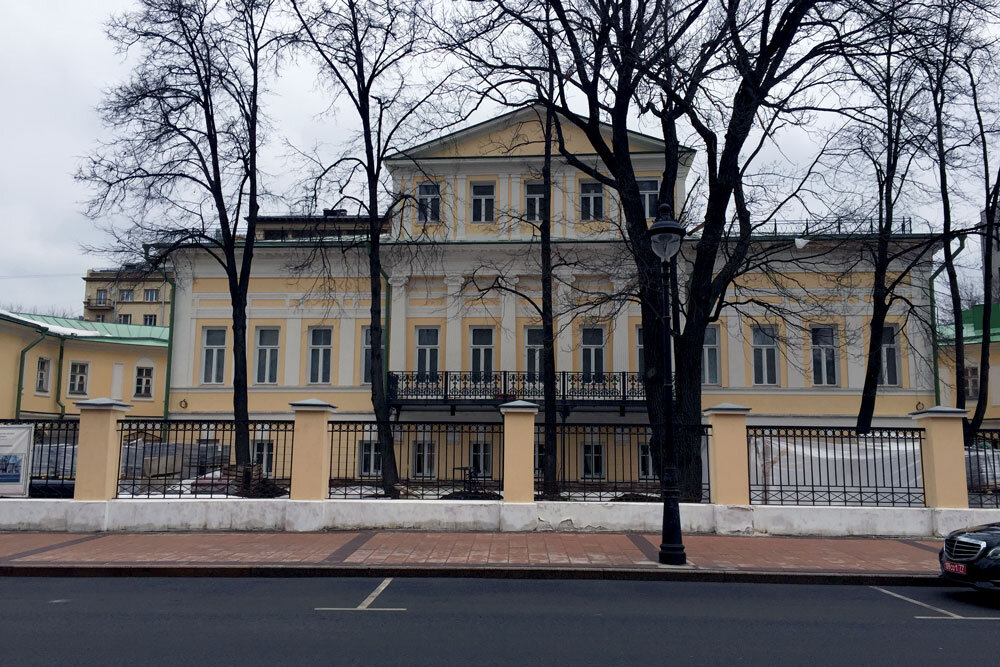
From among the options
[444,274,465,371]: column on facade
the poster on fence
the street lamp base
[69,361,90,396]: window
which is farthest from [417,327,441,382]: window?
the street lamp base

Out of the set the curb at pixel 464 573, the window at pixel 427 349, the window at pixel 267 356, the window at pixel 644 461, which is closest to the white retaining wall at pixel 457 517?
the window at pixel 644 461

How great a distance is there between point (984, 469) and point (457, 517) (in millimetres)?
10298

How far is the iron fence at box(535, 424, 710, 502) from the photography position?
564 inches

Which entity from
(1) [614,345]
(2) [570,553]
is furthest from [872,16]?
(1) [614,345]

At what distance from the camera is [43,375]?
1299 inches

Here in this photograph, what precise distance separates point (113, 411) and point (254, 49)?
461 inches

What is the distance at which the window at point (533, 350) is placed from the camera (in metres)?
27.6

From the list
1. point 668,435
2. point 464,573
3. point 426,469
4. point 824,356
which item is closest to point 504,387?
point 824,356

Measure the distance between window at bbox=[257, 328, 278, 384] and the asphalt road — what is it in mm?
18586

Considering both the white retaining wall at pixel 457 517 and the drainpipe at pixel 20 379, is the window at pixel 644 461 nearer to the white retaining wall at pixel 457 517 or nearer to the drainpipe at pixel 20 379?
the white retaining wall at pixel 457 517

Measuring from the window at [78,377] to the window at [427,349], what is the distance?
1686 cm

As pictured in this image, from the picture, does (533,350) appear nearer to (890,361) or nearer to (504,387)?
(504,387)

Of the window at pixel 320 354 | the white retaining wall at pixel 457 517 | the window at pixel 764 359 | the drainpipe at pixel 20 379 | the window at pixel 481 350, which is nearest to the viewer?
the white retaining wall at pixel 457 517

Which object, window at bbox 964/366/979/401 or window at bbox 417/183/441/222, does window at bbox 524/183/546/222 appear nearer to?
window at bbox 417/183/441/222
